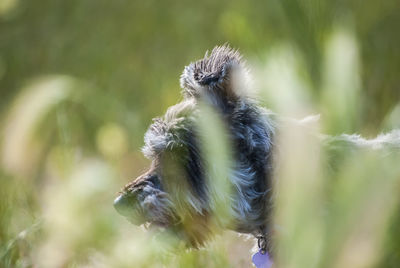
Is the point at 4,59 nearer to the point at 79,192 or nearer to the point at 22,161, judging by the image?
the point at 22,161

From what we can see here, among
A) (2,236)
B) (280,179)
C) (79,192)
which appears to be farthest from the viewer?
(2,236)

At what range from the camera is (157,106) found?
17.4 ft

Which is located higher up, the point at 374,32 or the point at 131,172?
the point at 374,32

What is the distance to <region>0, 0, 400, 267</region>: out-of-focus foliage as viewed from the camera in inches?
64.6

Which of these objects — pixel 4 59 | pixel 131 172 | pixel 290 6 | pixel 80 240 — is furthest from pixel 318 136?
pixel 4 59

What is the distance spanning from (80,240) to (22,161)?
53.8 inches

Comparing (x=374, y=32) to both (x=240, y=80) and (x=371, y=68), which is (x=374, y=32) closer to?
(x=371, y=68)

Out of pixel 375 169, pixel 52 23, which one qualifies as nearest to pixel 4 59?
pixel 52 23

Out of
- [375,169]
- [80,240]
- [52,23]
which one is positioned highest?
[52,23]

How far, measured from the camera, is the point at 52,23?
6.00m

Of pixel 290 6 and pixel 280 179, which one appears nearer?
pixel 280 179

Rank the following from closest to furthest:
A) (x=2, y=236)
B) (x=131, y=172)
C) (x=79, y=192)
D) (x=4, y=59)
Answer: (x=79, y=192), (x=2, y=236), (x=131, y=172), (x=4, y=59)

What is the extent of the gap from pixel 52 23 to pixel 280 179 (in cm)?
415

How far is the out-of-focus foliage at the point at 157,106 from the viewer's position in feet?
5.39
